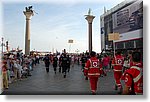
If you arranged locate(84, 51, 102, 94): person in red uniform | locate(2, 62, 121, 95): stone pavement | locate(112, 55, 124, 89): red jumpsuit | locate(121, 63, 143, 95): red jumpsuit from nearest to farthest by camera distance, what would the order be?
locate(121, 63, 143, 95): red jumpsuit, locate(84, 51, 102, 94): person in red uniform, locate(2, 62, 121, 95): stone pavement, locate(112, 55, 124, 89): red jumpsuit

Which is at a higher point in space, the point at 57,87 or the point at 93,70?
the point at 93,70

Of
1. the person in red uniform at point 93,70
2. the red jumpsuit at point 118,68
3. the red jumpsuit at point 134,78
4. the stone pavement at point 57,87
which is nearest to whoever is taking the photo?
the red jumpsuit at point 134,78

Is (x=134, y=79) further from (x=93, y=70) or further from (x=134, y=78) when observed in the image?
(x=93, y=70)

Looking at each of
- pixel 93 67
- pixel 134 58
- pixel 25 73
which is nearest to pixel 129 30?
pixel 25 73

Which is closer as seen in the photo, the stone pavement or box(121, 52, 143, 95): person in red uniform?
box(121, 52, 143, 95): person in red uniform

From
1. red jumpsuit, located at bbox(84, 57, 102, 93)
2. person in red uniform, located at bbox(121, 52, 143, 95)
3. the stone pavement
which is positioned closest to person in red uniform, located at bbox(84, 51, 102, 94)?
red jumpsuit, located at bbox(84, 57, 102, 93)

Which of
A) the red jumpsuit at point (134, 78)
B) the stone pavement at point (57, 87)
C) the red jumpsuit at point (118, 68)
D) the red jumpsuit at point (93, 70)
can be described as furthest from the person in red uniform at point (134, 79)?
the red jumpsuit at point (118, 68)

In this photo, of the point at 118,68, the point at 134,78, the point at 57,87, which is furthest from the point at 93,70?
the point at 134,78

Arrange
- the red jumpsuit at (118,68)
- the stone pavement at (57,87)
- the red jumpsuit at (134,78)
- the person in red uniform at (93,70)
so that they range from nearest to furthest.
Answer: the red jumpsuit at (134,78) → the person in red uniform at (93,70) → the stone pavement at (57,87) → the red jumpsuit at (118,68)

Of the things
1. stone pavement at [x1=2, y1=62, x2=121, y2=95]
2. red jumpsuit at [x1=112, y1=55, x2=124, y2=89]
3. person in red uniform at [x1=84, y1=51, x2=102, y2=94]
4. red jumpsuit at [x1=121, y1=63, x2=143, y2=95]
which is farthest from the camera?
red jumpsuit at [x1=112, y1=55, x2=124, y2=89]

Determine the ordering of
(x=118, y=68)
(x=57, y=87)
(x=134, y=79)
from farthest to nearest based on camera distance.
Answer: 1. (x=57, y=87)
2. (x=118, y=68)
3. (x=134, y=79)

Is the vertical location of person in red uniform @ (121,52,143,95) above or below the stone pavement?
above

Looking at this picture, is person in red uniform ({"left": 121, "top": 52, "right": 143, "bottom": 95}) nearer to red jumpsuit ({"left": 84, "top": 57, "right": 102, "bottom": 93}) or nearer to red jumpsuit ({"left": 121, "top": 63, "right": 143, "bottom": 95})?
red jumpsuit ({"left": 121, "top": 63, "right": 143, "bottom": 95})

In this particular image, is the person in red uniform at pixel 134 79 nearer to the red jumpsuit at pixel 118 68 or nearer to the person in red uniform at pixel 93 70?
the person in red uniform at pixel 93 70
